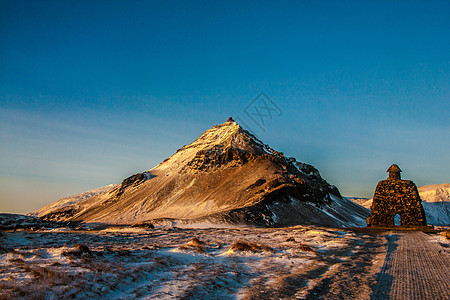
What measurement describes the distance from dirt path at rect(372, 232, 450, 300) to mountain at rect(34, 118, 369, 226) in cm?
4799

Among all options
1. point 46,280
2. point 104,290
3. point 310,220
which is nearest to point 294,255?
point 104,290

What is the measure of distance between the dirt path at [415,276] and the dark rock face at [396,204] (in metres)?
20.5

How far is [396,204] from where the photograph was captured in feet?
106

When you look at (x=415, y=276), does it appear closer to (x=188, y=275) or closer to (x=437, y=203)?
(x=188, y=275)

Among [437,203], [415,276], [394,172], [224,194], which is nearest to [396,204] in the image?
[394,172]

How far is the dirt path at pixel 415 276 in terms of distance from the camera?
7125mm

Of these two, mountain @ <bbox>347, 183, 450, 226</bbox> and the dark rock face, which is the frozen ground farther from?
mountain @ <bbox>347, 183, 450, 226</bbox>

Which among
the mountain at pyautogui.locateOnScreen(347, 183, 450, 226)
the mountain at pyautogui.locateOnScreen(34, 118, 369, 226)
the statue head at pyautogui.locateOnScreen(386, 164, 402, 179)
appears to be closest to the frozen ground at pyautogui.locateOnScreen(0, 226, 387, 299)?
the statue head at pyautogui.locateOnScreen(386, 164, 402, 179)

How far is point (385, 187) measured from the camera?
3350 cm

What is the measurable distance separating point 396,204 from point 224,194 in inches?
2089

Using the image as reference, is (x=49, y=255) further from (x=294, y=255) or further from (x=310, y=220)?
(x=310, y=220)

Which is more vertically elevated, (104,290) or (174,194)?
(174,194)

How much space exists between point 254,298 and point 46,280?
16.4ft

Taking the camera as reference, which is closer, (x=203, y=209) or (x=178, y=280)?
(x=178, y=280)
